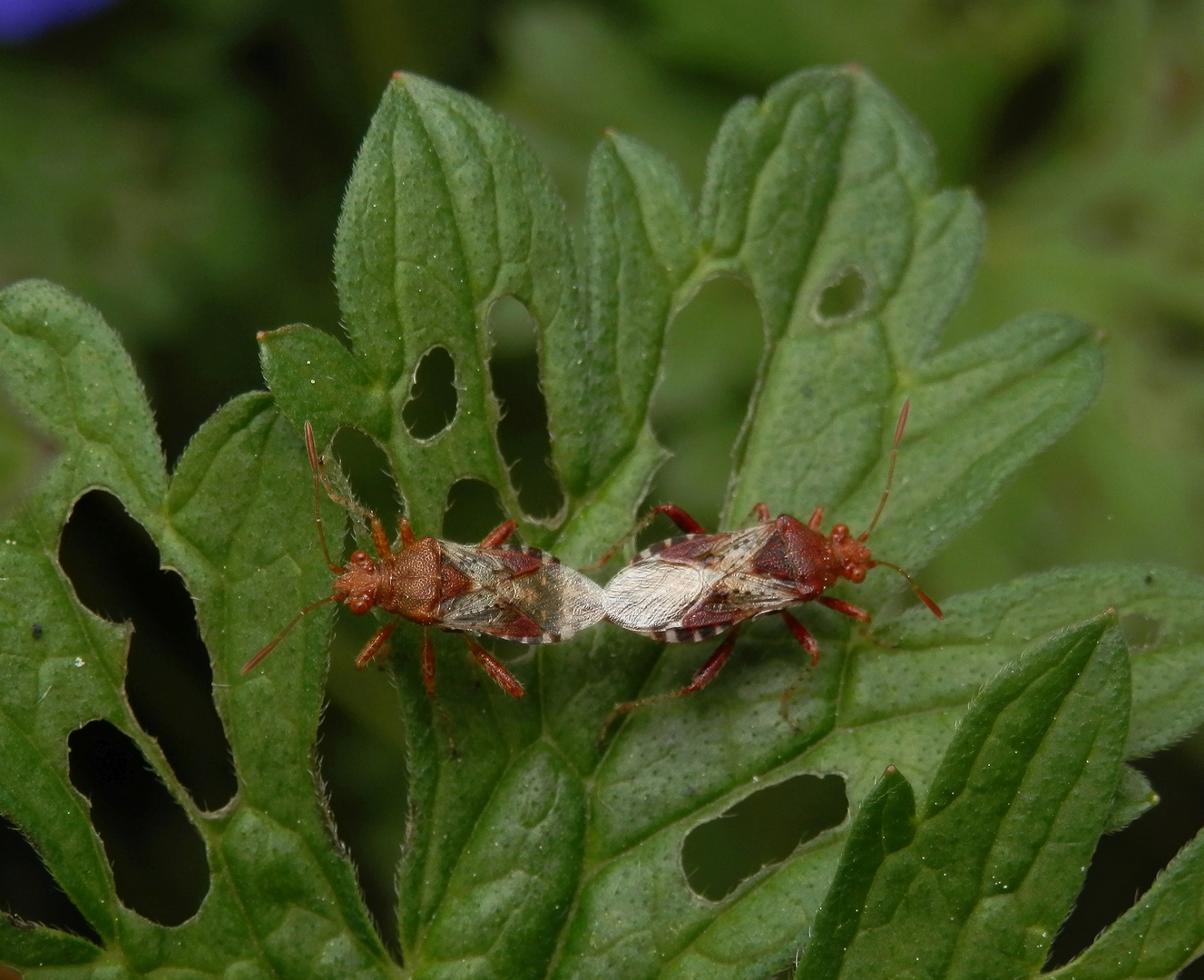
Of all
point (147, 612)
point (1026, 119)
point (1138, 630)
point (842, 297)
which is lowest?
point (1138, 630)

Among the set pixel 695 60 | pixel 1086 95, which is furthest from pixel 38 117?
pixel 1086 95

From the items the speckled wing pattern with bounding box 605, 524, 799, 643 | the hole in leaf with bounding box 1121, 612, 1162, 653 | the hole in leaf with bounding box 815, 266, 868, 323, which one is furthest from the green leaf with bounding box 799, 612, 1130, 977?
the hole in leaf with bounding box 815, 266, 868, 323

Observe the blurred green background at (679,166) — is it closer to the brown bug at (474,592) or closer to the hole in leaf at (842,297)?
the hole in leaf at (842,297)

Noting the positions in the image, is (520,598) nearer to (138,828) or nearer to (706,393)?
(706,393)

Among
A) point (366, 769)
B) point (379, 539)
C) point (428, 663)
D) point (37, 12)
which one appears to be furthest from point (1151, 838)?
point (37, 12)

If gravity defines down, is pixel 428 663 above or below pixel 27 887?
above
